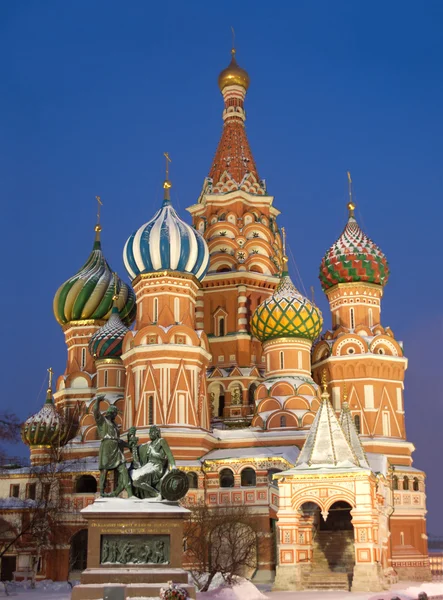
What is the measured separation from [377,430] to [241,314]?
805 centimetres

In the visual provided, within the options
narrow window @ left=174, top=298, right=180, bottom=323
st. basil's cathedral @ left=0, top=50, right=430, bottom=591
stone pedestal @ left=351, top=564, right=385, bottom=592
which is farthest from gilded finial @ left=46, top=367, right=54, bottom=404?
stone pedestal @ left=351, top=564, right=385, bottom=592

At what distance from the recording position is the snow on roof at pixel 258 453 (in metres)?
32.9

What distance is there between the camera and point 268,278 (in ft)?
139

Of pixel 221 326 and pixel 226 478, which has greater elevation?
pixel 221 326

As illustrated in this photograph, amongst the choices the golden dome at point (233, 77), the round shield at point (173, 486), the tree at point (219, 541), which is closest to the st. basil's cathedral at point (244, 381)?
the tree at point (219, 541)

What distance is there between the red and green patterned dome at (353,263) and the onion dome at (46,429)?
13.3m

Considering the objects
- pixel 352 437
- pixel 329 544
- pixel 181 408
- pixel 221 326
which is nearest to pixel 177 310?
pixel 181 408

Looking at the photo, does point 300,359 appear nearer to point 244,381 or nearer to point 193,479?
point 244,381

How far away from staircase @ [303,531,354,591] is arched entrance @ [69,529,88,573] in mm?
10540

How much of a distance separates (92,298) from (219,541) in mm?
20277

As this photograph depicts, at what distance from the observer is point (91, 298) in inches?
1754

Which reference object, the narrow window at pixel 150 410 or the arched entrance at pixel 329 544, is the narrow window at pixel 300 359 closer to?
the narrow window at pixel 150 410

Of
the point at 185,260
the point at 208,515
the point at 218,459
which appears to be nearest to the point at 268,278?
the point at 185,260

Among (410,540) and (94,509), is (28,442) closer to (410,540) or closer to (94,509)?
(410,540)
